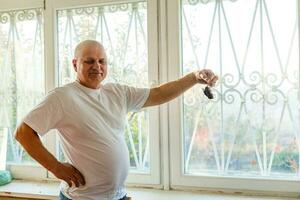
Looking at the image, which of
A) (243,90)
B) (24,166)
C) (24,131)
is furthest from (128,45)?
(24,166)

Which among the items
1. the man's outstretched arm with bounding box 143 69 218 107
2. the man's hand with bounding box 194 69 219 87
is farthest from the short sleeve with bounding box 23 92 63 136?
the man's hand with bounding box 194 69 219 87

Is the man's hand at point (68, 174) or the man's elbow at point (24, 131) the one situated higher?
the man's elbow at point (24, 131)

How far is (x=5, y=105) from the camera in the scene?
8.44 ft

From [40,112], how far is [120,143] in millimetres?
365

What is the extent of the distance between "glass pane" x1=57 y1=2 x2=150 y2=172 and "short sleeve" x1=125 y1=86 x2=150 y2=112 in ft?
1.19

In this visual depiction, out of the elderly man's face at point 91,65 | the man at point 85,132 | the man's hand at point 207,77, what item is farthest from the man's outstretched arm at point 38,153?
the man's hand at point 207,77

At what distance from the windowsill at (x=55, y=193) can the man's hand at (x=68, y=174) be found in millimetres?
538

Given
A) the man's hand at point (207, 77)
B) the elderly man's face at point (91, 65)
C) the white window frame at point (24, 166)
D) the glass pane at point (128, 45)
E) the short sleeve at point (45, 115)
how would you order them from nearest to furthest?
the short sleeve at point (45, 115)
the elderly man's face at point (91, 65)
the man's hand at point (207, 77)
the glass pane at point (128, 45)
the white window frame at point (24, 166)

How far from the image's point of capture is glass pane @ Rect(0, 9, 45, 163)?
2490mm

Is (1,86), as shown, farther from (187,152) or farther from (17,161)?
(187,152)

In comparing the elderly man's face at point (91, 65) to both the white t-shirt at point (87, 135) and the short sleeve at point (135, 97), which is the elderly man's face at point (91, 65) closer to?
the white t-shirt at point (87, 135)

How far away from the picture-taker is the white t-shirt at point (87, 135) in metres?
1.60

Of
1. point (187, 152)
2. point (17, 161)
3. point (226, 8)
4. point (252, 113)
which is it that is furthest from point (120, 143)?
point (17, 161)

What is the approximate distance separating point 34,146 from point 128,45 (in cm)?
94
